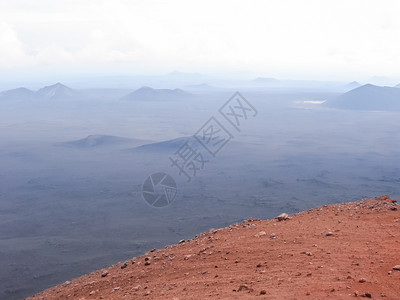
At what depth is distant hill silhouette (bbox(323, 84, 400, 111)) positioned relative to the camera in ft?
464

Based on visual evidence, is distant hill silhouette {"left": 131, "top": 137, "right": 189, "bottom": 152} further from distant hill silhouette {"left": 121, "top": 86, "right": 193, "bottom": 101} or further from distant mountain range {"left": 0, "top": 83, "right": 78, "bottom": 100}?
distant mountain range {"left": 0, "top": 83, "right": 78, "bottom": 100}

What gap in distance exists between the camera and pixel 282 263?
668cm

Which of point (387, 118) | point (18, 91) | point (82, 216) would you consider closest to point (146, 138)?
point (82, 216)

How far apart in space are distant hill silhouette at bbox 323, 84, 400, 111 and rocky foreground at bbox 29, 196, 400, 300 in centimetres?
14356

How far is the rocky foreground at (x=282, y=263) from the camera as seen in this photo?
5.58 metres

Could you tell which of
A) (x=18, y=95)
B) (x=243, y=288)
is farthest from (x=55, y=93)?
(x=243, y=288)

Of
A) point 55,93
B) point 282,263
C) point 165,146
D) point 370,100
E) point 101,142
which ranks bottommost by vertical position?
point 165,146

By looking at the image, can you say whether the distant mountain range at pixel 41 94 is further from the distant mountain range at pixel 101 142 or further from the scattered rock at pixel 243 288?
the scattered rock at pixel 243 288

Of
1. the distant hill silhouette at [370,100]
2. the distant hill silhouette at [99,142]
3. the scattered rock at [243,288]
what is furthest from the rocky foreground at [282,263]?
the distant hill silhouette at [370,100]

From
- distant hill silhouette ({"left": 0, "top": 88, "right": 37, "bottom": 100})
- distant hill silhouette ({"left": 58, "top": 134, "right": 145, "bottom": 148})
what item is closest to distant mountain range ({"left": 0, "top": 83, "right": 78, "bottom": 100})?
distant hill silhouette ({"left": 0, "top": 88, "right": 37, "bottom": 100})

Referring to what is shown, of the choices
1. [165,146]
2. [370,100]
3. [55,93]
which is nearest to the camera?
[165,146]

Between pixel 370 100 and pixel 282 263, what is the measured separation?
6102 inches

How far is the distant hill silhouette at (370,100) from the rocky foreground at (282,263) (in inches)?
5652

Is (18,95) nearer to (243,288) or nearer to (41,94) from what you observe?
(41,94)
